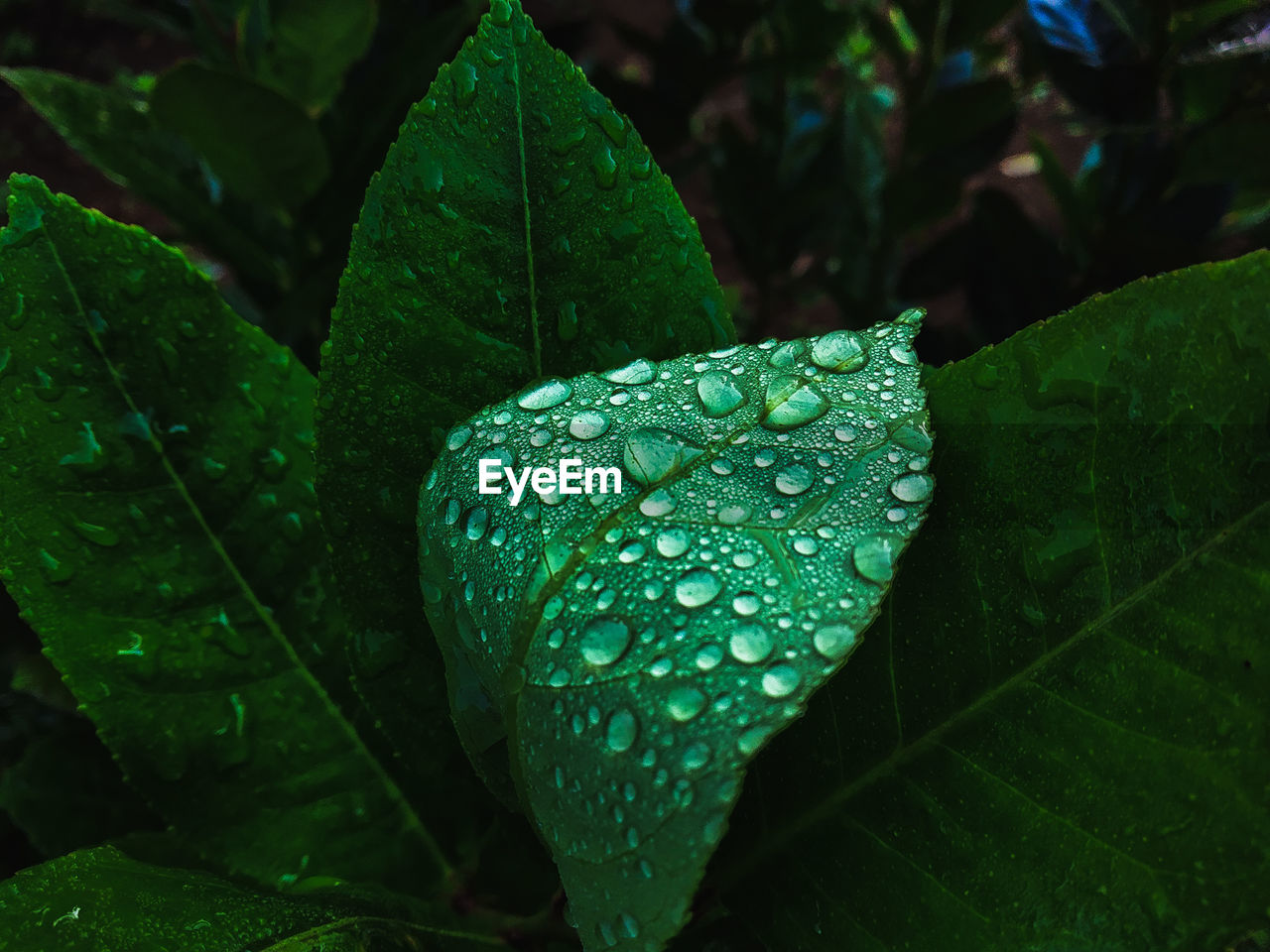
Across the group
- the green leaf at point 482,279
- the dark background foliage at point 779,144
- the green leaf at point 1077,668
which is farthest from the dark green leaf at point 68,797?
the green leaf at point 1077,668

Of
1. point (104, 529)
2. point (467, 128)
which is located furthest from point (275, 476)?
point (467, 128)

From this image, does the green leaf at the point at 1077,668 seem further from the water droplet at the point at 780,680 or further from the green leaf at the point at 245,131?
the green leaf at the point at 245,131

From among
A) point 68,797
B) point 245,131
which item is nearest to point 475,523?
point 68,797

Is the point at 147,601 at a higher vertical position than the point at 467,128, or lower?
lower

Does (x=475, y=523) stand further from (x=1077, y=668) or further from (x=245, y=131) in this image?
(x=245, y=131)

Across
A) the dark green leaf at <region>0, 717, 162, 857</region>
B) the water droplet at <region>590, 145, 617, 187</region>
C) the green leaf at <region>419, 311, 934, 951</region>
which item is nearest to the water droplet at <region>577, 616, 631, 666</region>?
the green leaf at <region>419, 311, 934, 951</region>

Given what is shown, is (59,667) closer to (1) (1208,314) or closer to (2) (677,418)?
(2) (677,418)

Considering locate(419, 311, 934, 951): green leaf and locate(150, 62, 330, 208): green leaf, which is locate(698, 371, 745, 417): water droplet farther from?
locate(150, 62, 330, 208): green leaf
